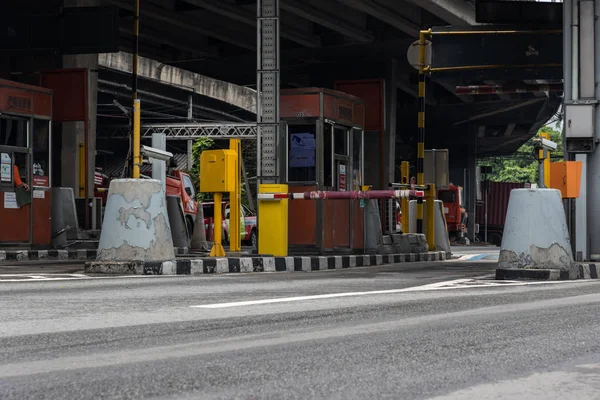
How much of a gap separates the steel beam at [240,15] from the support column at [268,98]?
9528 millimetres

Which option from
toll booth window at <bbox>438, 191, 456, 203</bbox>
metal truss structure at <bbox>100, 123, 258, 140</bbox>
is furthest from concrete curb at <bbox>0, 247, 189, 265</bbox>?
toll booth window at <bbox>438, 191, 456, 203</bbox>

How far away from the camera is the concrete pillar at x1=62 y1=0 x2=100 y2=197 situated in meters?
28.6

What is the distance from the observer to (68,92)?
25.8 meters

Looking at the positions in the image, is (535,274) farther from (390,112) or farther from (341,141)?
(390,112)

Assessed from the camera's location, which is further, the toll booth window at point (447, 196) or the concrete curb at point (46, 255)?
the toll booth window at point (447, 196)

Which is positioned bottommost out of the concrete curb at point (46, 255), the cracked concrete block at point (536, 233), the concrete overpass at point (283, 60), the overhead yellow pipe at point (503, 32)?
the concrete curb at point (46, 255)

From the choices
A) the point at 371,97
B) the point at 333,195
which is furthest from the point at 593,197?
the point at 371,97

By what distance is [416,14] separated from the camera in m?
31.1

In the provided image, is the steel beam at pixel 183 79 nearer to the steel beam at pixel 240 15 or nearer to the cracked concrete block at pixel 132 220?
the steel beam at pixel 240 15

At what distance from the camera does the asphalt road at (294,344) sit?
4414 millimetres

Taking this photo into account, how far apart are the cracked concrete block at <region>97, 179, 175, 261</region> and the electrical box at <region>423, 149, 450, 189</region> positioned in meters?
12.1

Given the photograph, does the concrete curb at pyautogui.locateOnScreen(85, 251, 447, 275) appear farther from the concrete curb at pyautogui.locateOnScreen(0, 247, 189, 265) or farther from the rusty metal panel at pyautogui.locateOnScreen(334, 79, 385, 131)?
the rusty metal panel at pyautogui.locateOnScreen(334, 79, 385, 131)

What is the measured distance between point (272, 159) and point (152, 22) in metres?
14.3

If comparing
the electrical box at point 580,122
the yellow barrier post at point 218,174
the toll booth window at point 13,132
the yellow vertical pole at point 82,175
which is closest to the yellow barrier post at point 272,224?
the yellow barrier post at point 218,174
